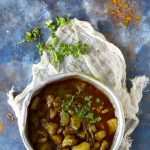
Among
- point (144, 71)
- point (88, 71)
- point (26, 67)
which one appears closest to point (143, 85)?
point (144, 71)

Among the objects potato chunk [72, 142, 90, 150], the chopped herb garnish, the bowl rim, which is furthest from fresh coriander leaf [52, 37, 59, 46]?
potato chunk [72, 142, 90, 150]

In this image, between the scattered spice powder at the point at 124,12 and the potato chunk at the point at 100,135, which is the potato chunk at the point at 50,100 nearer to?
the potato chunk at the point at 100,135

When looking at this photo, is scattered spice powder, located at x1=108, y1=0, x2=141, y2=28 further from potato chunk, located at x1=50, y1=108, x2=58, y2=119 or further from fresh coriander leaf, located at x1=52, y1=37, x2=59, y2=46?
potato chunk, located at x1=50, y1=108, x2=58, y2=119

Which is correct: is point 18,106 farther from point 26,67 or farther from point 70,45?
point 70,45

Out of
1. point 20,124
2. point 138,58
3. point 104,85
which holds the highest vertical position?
point 138,58

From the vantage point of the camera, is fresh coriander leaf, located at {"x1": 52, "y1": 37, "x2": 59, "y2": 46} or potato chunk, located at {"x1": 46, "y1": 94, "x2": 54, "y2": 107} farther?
fresh coriander leaf, located at {"x1": 52, "y1": 37, "x2": 59, "y2": 46}

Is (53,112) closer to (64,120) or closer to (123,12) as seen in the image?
(64,120)

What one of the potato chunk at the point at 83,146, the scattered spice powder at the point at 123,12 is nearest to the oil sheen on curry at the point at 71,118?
the potato chunk at the point at 83,146
